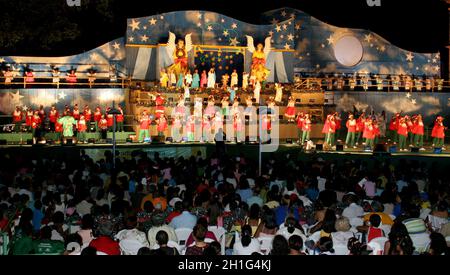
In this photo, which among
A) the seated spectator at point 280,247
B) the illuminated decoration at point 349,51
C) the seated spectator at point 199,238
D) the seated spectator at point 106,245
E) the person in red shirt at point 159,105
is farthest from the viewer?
the illuminated decoration at point 349,51

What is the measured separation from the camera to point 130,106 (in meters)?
27.2

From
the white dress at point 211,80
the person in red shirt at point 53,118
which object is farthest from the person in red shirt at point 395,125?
the person in red shirt at point 53,118

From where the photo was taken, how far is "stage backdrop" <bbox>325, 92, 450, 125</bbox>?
98.6 feet

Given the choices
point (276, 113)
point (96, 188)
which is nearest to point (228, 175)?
point (96, 188)

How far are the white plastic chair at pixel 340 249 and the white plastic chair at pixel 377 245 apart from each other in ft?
1.12

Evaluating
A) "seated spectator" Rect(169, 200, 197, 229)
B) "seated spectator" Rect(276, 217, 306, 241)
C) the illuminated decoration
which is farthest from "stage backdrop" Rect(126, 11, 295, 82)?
"seated spectator" Rect(276, 217, 306, 241)

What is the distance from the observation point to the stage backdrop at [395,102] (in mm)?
30062

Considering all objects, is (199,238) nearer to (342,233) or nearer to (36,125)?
(342,233)

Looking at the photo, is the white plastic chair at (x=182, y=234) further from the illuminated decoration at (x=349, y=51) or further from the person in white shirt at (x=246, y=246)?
the illuminated decoration at (x=349, y=51)

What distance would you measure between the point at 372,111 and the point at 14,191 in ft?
68.1

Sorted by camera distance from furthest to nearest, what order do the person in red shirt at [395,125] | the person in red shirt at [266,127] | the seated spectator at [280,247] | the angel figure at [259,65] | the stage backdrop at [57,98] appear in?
the angel figure at [259,65] < the stage backdrop at [57,98] < the person in red shirt at [266,127] < the person in red shirt at [395,125] < the seated spectator at [280,247]

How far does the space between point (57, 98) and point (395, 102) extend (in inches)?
640

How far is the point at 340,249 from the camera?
6750mm

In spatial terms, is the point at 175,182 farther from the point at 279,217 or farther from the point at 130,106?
the point at 130,106
